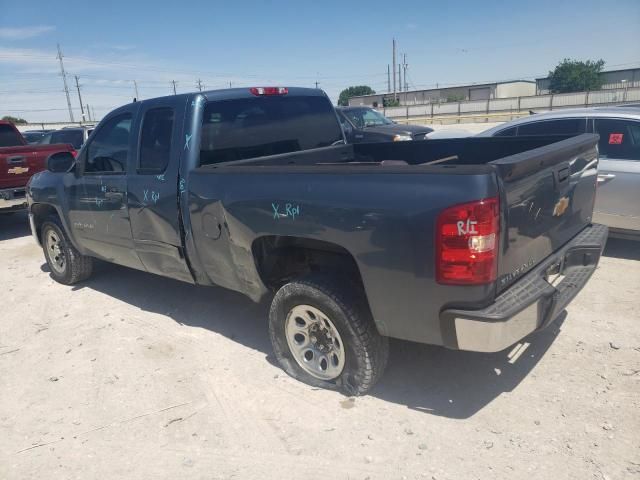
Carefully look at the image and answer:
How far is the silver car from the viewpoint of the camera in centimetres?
527

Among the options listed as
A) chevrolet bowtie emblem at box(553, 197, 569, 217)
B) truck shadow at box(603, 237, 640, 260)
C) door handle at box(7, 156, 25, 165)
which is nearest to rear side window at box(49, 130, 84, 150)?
door handle at box(7, 156, 25, 165)

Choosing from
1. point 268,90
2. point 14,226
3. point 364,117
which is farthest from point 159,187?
point 364,117

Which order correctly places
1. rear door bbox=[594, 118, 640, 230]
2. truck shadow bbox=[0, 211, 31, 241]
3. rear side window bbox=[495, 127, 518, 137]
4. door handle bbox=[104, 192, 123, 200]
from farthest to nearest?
1. truck shadow bbox=[0, 211, 31, 241]
2. rear side window bbox=[495, 127, 518, 137]
3. rear door bbox=[594, 118, 640, 230]
4. door handle bbox=[104, 192, 123, 200]

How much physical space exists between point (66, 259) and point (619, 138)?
6328 millimetres

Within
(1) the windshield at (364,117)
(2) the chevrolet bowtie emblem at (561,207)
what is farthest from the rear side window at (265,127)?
(1) the windshield at (364,117)

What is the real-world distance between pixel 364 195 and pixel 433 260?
510 mm

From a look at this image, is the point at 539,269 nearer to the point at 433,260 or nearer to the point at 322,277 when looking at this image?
the point at 433,260

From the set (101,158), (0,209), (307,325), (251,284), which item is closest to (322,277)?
(307,325)

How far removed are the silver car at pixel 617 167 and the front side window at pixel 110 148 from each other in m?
4.62

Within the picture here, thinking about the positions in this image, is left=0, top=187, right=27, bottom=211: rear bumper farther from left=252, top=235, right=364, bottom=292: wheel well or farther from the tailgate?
the tailgate

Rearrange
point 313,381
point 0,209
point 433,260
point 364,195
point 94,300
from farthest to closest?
point 0,209, point 94,300, point 313,381, point 364,195, point 433,260

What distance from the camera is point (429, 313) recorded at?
2.67m

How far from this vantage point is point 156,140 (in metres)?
4.11

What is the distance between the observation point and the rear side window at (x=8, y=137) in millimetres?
9922
